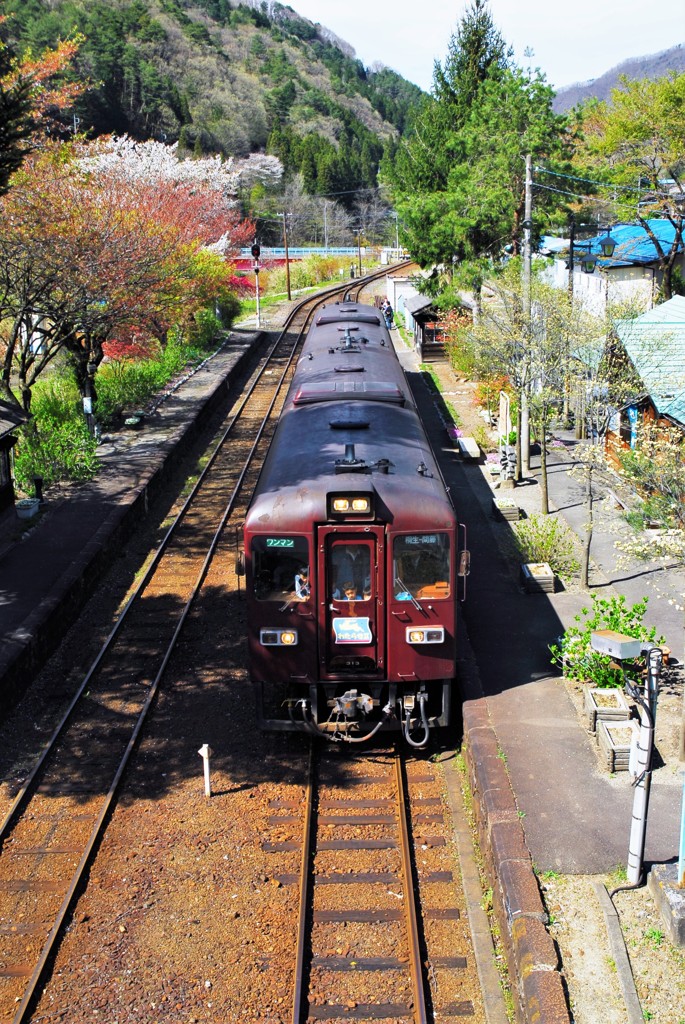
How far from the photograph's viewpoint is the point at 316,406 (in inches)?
482

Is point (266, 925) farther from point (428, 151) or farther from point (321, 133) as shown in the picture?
point (321, 133)

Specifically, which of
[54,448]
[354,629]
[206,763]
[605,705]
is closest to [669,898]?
[605,705]

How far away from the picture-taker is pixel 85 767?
9750mm

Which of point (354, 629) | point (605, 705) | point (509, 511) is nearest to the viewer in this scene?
point (354, 629)

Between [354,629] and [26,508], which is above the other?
[354,629]

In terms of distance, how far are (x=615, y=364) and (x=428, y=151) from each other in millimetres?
19568

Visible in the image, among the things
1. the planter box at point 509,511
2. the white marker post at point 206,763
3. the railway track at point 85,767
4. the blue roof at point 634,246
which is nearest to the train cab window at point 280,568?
the white marker post at point 206,763

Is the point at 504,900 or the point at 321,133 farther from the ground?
the point at 321,133

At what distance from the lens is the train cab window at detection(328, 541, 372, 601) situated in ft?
29.2

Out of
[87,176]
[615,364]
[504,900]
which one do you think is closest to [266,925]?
[504,900]

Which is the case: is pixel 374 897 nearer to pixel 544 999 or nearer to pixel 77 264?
pixel 544 999

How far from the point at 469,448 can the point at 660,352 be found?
5.44 meters

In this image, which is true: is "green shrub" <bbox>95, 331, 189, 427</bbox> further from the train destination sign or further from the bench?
the train destination sign

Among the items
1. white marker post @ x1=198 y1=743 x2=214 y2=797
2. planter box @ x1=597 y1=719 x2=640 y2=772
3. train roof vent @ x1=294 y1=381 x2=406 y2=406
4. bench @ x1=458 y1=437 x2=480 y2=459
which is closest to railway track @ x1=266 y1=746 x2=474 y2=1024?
white marker post @ x1=198 y1=743 x2=214 y2=797
